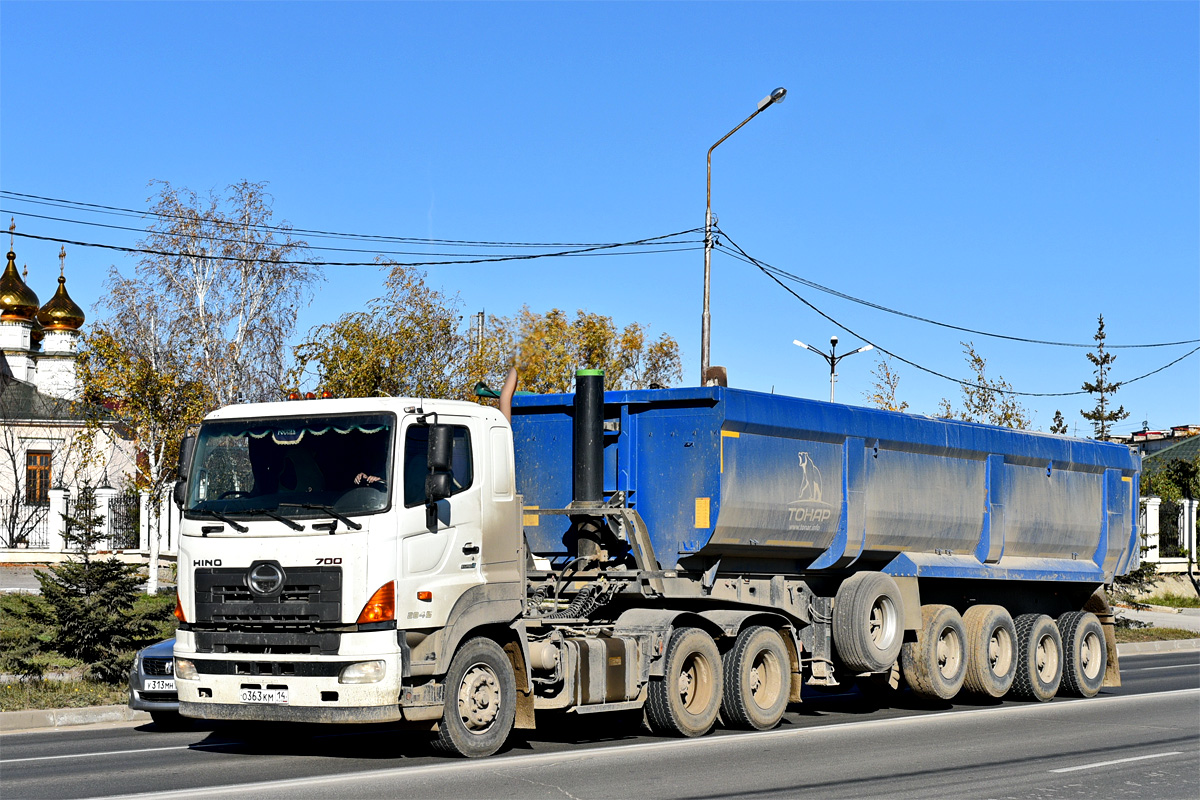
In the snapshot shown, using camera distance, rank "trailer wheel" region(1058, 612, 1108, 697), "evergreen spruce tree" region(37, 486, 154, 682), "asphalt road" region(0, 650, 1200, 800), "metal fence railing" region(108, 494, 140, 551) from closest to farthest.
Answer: "asphalt road" region(0, 650, 1200, 800), "evergreen spruce tree" region(37, 486, 154, 682), "trailer wheel" region(1058, 612, 1108, 697), "metal fence railing" region(108, 494, 140, 551)

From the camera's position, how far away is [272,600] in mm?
10461

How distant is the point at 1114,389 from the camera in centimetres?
4762

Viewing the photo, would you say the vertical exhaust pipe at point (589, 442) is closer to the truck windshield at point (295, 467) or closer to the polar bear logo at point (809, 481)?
the polar bear logo at point (809, 481)

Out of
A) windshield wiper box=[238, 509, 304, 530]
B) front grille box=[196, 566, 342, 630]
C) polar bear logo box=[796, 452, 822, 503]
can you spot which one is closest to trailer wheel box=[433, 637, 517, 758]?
front grille box=[196, 566, 342, 630]

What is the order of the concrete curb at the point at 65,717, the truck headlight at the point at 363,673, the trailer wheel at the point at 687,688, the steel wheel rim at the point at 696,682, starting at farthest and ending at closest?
the concrete curb at the point at 65,717 → the steel wheel rim at the point at 696,682 → the trailer wheel at the point at 687,688 → the truck headlight at the point at 363,673

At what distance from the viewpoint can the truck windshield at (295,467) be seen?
10.6 metres

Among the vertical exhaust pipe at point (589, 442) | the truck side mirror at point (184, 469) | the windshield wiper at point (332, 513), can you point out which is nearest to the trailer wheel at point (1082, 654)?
the vertical exhaust pipe at point (589, 442)

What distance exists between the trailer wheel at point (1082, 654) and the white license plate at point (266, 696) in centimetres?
1165

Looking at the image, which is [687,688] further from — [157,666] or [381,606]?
[157,666]

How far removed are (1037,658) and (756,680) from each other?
5.59 meters

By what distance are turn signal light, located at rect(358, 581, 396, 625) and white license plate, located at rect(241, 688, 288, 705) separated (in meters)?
0.81

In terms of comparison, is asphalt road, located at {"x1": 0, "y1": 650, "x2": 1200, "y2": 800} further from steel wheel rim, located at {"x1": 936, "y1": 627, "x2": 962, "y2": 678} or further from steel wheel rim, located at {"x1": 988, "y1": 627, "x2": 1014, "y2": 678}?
steel wheel rim, located at {"x1": 988, "y1": 627, "x2": 1014, "y2": 678}

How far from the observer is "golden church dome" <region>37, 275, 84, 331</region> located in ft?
225

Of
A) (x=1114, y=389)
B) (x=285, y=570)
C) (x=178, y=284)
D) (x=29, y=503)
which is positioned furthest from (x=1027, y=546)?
(x=29, y=503)
